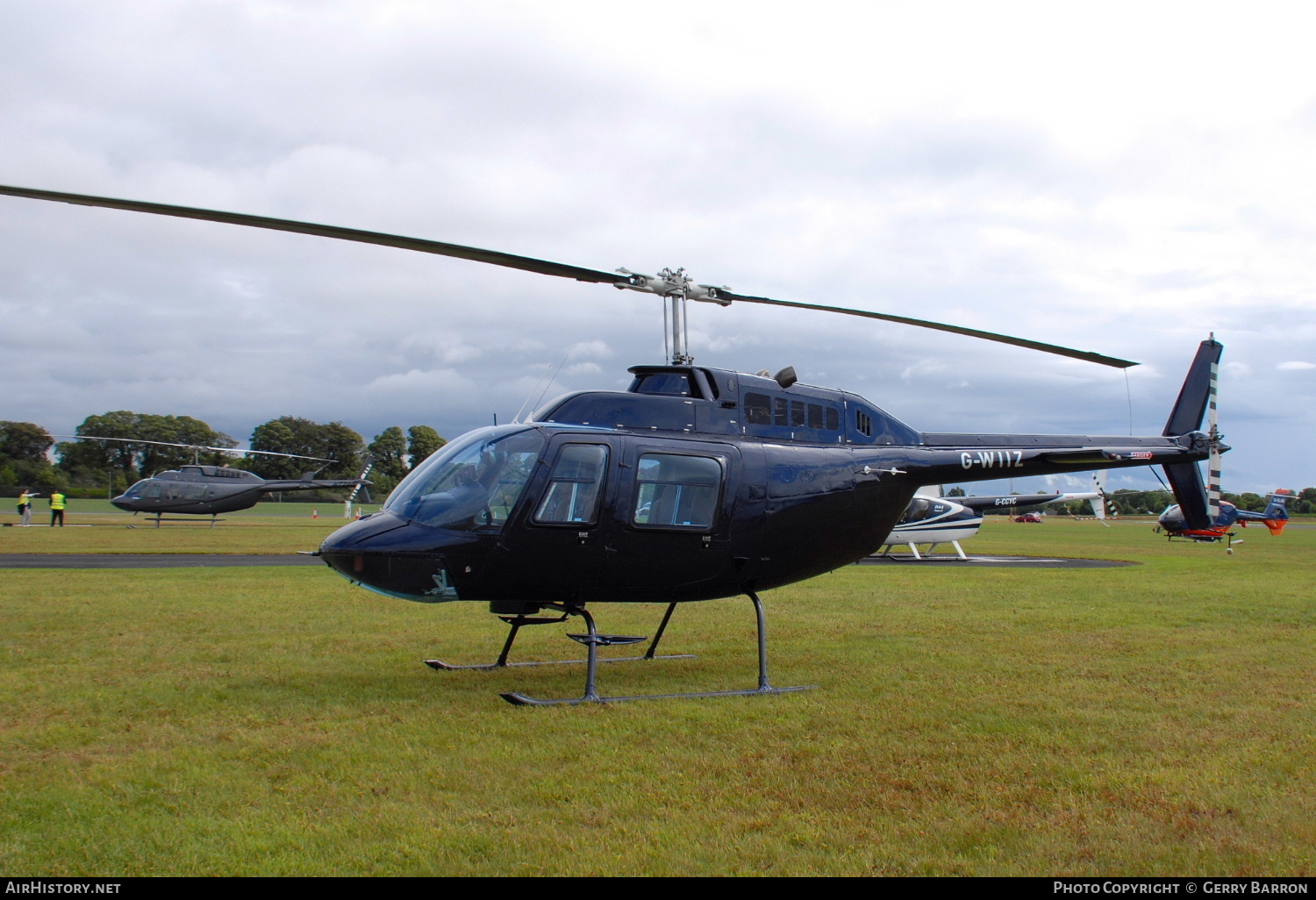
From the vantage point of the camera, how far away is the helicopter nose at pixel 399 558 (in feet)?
23.8

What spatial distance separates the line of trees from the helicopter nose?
73.5m

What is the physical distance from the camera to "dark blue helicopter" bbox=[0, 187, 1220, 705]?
743 centimetres

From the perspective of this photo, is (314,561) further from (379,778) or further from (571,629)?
(379,778)

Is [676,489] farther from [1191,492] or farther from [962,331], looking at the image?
[1191,492]

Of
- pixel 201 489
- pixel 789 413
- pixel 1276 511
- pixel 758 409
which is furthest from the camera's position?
pixel 1276 511

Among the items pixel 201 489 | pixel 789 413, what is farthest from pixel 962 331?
pixel 201 489

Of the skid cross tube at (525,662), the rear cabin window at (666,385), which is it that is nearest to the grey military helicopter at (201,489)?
the skid cross tube at (525,662)

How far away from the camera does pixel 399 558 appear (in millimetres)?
7258

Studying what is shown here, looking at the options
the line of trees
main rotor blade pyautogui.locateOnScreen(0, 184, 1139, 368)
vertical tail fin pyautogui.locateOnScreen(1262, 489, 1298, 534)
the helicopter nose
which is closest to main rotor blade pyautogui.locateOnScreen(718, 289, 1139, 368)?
main rotor blade pyautogui.locateOnScreen(0, 184, 1139, 368)

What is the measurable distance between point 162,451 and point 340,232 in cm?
10443

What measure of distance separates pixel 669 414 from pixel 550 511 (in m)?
1.58

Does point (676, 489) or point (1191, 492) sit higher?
point (676, 489)

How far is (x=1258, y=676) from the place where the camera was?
8.55 metres

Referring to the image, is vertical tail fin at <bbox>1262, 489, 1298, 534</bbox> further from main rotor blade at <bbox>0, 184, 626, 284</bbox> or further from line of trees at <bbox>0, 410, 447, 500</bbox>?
line of trees at <bbox>0, 410, 447, 500</bbox>
